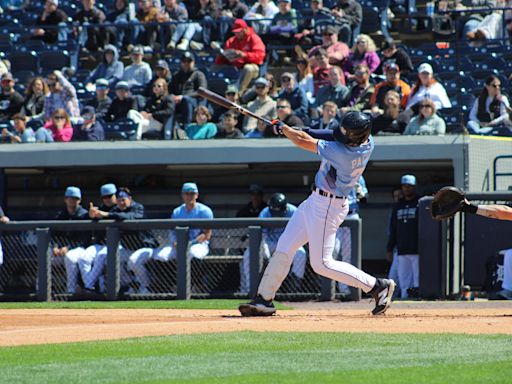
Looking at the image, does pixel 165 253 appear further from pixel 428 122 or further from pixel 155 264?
pixel 428 122

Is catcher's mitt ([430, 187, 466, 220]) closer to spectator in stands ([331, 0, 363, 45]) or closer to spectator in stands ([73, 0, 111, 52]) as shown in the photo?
spectator in stands ([331, 0, 363, 45])

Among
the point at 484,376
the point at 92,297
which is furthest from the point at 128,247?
the point at 484,376

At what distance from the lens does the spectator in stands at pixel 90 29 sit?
19.5m

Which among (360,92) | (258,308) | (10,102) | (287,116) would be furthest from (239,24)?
(258,308)

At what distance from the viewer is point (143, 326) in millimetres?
9188

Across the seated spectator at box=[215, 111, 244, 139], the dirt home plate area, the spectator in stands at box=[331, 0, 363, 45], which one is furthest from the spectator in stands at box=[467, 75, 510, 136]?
the dirt home plate area

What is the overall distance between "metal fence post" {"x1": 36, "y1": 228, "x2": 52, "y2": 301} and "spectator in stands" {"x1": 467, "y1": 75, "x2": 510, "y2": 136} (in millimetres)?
5826

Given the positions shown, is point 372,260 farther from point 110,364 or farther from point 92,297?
point 110,364

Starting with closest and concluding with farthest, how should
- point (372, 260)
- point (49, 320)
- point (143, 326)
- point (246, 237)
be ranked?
point (143, 326) → point (49, 320) → point (246, 237) → point (372, 260)

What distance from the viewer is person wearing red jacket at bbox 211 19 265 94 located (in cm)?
1728

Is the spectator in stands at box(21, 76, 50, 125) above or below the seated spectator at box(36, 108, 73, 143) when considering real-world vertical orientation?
above

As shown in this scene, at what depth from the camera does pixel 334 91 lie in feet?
52.3

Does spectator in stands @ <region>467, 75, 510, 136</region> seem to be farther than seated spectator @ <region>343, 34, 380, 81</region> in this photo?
No

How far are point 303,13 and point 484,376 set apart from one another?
13.2 metres
